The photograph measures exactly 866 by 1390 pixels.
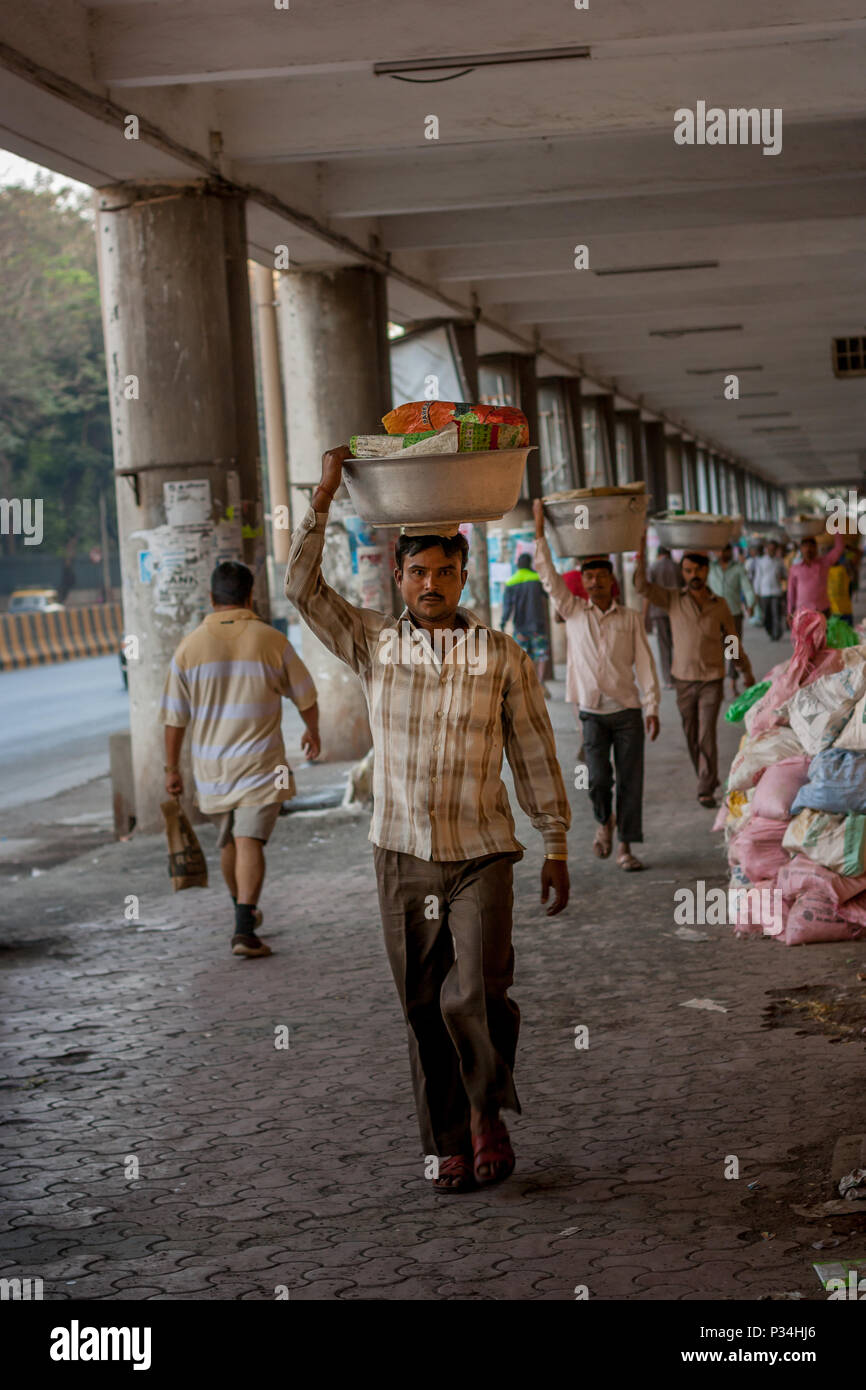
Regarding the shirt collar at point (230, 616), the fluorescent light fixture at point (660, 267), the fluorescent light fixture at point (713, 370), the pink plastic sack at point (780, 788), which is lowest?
the pink plastic sack at point (780, 788)

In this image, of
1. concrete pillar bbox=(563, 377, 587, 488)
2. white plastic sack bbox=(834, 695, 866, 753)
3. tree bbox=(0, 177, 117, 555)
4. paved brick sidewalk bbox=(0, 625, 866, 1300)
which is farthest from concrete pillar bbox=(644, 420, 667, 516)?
white plastic sack bbox=(834, 695, 866, 753)

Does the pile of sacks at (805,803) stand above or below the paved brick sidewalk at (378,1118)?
above

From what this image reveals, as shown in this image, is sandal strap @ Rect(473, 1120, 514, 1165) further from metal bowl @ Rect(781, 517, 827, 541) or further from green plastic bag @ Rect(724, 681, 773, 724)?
metal bowl @ Rect(781, 517, 827, 541)

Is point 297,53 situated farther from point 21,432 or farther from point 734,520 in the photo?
point 21,432

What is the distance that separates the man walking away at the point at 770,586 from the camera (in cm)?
2845

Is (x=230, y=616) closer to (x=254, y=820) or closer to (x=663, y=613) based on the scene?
(x=254, y=820)

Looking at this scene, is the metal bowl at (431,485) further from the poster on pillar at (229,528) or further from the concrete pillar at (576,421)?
the concrete pillar at (576,421)

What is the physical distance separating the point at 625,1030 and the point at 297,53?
6.02 meters

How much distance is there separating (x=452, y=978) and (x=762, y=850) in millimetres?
3616

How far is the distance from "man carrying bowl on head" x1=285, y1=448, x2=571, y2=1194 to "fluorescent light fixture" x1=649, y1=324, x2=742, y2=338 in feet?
60.5

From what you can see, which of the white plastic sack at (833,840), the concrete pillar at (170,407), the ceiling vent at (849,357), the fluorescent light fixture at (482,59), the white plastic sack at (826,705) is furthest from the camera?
the ceiling vent at (849,357)

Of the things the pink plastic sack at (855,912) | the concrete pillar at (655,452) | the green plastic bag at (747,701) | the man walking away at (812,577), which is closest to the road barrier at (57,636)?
the concrete pillar at (655,452)

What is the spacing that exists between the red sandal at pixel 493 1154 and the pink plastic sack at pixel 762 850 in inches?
136

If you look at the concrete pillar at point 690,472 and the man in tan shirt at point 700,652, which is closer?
the man in tan shirt at point 700,652
